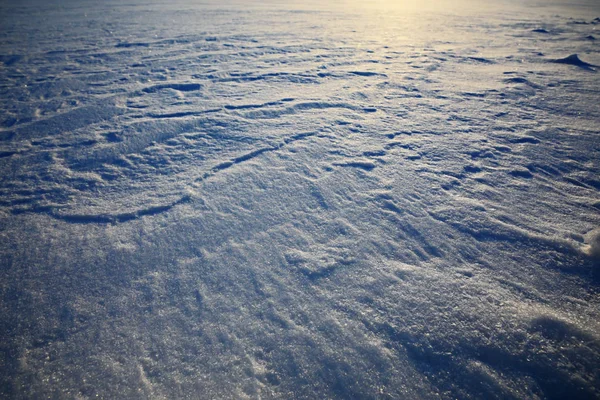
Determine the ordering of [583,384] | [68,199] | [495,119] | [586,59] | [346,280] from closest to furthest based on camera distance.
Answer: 1. [583,384]
2. [346,280]
3. [68,199]
4. [495,119]
5. [586,59]

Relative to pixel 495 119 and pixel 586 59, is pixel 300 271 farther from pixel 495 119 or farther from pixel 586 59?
pixel 586 59

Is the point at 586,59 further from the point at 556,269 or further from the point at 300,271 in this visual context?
the point at 300,271

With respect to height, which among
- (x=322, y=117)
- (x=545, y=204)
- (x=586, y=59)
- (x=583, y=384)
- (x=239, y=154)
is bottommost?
(x=583, y=384)

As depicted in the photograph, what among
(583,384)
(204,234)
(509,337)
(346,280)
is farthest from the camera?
(204,234)

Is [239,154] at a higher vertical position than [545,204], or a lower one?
higher

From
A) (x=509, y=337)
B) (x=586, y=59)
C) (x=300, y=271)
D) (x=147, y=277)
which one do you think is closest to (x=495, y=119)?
(x=509, y=337)

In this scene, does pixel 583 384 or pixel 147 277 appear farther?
pixel 147 277
